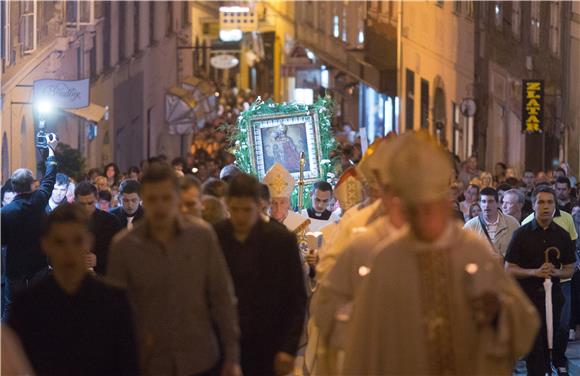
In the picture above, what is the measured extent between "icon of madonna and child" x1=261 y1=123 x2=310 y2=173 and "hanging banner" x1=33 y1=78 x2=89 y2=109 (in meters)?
6.64

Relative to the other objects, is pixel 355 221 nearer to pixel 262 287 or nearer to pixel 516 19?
pixel 262 287

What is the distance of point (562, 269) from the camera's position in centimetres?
1542

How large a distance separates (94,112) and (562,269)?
65.3 feet

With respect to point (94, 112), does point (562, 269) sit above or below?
above

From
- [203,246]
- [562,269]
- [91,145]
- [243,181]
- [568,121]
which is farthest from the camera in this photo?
[91,145]

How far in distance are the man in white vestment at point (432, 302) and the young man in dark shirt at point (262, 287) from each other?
5.26 ft

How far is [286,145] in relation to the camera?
21.3 metres

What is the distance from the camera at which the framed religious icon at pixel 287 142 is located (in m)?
21.1

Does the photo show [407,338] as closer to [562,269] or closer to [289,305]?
[289,305]

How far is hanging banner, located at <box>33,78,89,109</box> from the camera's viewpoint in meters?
27.3

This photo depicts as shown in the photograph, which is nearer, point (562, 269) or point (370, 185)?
point (370, 185)

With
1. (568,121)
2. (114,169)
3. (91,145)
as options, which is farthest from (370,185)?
(91,145)

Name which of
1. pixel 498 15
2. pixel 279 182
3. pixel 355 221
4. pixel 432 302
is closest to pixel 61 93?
pixel 279 182

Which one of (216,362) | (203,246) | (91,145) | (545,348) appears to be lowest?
(91,145)
